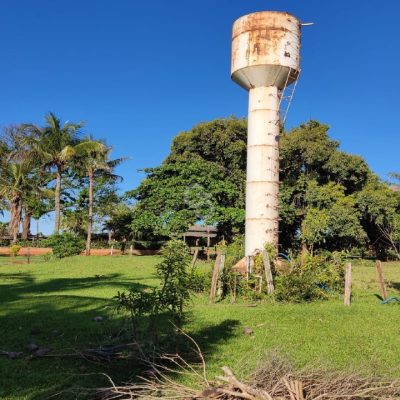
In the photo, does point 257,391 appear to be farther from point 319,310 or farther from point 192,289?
point 192,289

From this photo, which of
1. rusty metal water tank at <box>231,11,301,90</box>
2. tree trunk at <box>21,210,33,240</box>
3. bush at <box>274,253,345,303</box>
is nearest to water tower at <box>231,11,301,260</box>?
rusty metal water tank at <box>231,11,301,90</box>

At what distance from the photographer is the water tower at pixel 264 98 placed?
16.1m

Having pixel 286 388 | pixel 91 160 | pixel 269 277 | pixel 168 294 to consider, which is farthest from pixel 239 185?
pixel 286 388

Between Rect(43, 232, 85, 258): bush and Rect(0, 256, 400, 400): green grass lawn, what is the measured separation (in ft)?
52.0

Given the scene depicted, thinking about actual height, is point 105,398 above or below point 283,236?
below

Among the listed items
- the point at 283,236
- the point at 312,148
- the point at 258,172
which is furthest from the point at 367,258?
the point at 258,172

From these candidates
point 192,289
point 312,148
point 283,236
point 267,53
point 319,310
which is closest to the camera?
point 319,310

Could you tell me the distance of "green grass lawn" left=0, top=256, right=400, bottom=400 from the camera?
214 inches

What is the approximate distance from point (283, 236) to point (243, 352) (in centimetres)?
2410

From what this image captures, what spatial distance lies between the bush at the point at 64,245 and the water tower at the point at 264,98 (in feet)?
57.0

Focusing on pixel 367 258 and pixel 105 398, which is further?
pixel 367 258

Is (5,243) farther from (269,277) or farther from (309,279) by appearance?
(309,279)

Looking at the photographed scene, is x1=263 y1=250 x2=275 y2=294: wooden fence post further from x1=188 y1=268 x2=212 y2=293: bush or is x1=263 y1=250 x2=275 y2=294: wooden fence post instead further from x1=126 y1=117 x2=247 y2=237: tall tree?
x1=126 y1=117 x2=247 y2=237: tall tree

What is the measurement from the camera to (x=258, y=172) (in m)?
16.3
